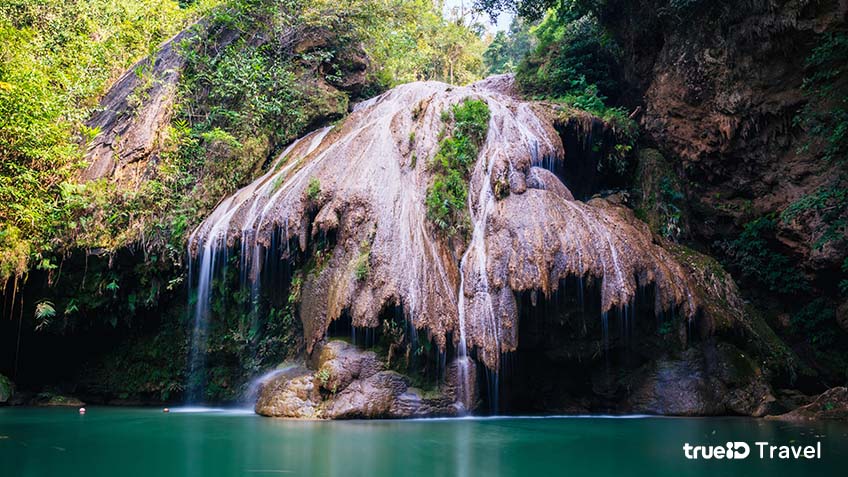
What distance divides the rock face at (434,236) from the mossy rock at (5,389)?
213 inches

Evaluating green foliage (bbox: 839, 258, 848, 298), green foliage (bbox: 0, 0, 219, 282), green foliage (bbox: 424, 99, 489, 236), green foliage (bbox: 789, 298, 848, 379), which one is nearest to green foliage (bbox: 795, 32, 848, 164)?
green foliage (bbox: 839, 258, 848, 298)

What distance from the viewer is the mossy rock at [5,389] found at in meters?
12.9

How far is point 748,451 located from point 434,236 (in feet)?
20.9

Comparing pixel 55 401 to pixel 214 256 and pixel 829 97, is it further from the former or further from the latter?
pixel 829 97

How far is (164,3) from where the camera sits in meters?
21.0

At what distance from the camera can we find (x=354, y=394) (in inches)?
384

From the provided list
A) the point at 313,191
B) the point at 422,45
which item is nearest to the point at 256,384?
the point at 313,191

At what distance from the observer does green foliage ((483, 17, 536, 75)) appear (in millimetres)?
43188

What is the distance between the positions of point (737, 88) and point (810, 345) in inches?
252

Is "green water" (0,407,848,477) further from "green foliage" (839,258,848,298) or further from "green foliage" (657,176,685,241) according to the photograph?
"green foliage" (657,176,685,241)

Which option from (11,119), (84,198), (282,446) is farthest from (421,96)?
(282,446)

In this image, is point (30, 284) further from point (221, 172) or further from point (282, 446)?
point (282, 446)

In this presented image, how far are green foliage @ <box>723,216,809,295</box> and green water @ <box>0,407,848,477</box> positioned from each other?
5732 mm

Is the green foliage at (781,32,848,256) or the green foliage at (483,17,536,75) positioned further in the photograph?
the green foliage at (483,17,536,75)
